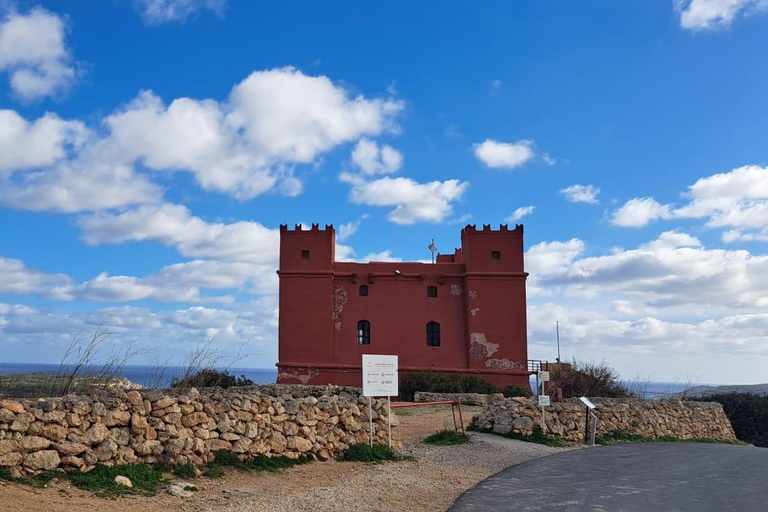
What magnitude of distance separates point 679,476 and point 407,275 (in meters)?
20.9

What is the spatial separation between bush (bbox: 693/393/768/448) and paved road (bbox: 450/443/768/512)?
20.4 m

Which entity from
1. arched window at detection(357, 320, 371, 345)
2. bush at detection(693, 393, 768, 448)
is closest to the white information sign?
arched window at detection(357, 320, 371, 345)

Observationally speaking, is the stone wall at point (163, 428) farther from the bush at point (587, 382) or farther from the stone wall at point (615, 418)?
the bush at point (587, 382)

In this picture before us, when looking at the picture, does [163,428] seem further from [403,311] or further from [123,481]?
[403,311]

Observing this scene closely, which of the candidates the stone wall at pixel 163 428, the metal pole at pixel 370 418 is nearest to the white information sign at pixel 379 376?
the metal pole at pixel 370 418

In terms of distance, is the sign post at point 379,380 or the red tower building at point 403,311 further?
the red tower building at point 403,311

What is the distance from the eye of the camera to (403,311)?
3106 centimetres

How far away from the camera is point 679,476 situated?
10.9 m

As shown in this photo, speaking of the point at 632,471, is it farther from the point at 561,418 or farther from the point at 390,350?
the point at 390,350

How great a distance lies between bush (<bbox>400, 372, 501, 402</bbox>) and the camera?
27766mm

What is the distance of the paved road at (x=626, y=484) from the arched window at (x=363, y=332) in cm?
1731

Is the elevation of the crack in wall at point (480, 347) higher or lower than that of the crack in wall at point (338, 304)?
lower

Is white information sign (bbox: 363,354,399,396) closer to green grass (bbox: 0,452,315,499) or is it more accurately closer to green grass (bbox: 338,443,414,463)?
green grass (bbox: 338,443,414,463)

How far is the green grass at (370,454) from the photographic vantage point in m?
11.3
